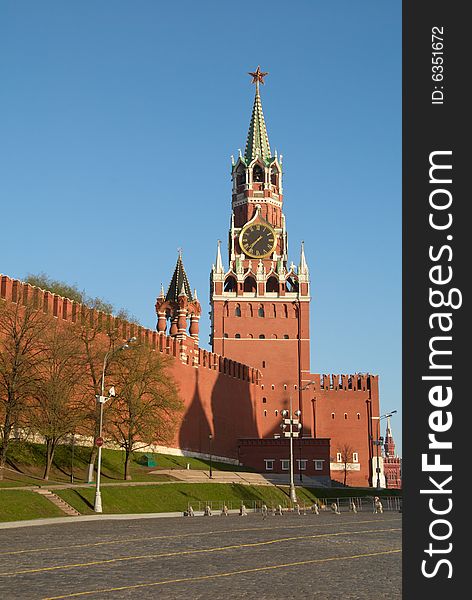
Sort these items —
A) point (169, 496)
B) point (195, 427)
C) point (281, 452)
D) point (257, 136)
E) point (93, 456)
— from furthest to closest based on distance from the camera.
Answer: point (257, 136) → point (281, 452) → point (195, 427) → point (93, 456) → point (169, 496)

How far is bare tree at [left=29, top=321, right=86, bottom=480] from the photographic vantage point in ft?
153

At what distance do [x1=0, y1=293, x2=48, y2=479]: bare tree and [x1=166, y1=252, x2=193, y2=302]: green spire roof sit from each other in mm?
37861

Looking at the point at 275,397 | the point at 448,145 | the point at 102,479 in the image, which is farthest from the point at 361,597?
the point at 275,397

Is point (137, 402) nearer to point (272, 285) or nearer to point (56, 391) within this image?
point (56, 391)

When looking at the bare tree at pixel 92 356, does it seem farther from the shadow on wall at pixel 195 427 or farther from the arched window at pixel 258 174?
the arched window at pixel 258 174

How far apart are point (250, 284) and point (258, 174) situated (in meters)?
14.8

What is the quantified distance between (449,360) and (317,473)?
78.1m

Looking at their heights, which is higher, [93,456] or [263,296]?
[263,296]

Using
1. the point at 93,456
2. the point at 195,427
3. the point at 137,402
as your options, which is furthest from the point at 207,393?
the point at 93,456

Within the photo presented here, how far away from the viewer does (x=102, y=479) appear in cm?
5381

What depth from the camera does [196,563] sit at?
64.3 ft

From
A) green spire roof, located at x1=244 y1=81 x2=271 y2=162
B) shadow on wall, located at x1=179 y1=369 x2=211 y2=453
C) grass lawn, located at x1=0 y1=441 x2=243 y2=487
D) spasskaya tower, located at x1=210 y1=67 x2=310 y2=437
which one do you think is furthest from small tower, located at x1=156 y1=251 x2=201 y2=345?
green spire roof, located at x1=244 y1=81 x2=271 y2=162

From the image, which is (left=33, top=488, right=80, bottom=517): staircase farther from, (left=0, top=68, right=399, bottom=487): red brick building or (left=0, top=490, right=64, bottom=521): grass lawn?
(left=0, top=68, right=399, bottom=487): red brick building

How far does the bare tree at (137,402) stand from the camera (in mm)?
56312
